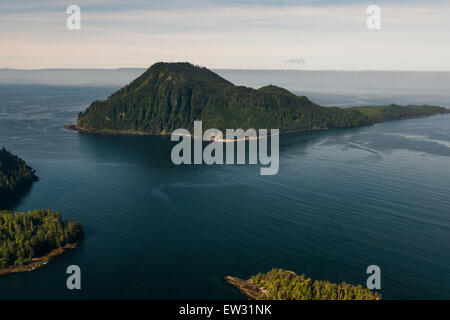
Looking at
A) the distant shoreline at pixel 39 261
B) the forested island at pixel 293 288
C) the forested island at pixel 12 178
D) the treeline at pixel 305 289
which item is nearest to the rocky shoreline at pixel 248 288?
the forested island at pixel 293 288

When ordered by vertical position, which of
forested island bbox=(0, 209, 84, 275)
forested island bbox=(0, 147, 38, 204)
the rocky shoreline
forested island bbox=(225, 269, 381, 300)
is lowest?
the rocky shoreline

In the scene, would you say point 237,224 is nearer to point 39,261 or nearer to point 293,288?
point 293,288

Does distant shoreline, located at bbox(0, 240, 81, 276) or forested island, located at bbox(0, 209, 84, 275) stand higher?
forested island, located at bbox(0, 209, 84, 275)

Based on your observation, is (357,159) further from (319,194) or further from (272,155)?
(319,194)

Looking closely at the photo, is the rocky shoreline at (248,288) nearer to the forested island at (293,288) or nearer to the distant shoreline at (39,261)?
the forested island at (293,288)

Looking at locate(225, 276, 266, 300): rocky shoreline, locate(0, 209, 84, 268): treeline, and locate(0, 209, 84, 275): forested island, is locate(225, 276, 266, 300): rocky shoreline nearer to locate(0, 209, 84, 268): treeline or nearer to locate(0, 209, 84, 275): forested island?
locate(0, 209, 84, 275): forested island

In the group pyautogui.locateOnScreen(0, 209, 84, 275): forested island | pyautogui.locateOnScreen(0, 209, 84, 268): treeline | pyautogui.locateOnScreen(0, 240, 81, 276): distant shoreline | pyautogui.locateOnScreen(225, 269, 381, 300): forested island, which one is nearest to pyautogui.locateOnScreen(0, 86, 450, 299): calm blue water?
pyautogui.locateOnScreen(0, 240, 81, 276): distant shoreline
